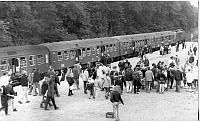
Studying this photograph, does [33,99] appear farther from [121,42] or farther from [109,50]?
[121,42]

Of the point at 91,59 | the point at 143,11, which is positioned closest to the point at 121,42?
the point at 91,59

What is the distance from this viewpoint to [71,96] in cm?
1684

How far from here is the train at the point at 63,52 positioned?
2148 centimetres

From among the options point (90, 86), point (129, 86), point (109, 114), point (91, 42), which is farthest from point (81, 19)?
point (109, 114)

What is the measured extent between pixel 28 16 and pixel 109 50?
11015 millimetres

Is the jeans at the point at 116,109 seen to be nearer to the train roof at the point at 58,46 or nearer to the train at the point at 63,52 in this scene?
the train at the point at 63,52

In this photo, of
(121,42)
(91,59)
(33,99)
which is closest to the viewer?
(33,99)

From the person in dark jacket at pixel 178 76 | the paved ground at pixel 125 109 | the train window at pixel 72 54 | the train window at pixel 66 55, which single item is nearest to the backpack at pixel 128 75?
the paved ground at pixel 125 109

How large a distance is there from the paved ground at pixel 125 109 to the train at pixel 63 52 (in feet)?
19.0

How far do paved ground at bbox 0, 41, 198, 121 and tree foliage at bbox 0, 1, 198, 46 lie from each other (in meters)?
6.10

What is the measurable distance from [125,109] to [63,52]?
519 inches

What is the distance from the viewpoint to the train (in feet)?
70.5

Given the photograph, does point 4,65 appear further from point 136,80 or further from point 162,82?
Answer: point 162,82

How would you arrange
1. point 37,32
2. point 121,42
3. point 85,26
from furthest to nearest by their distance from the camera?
point 85,26, point 37,32, point 121,42
